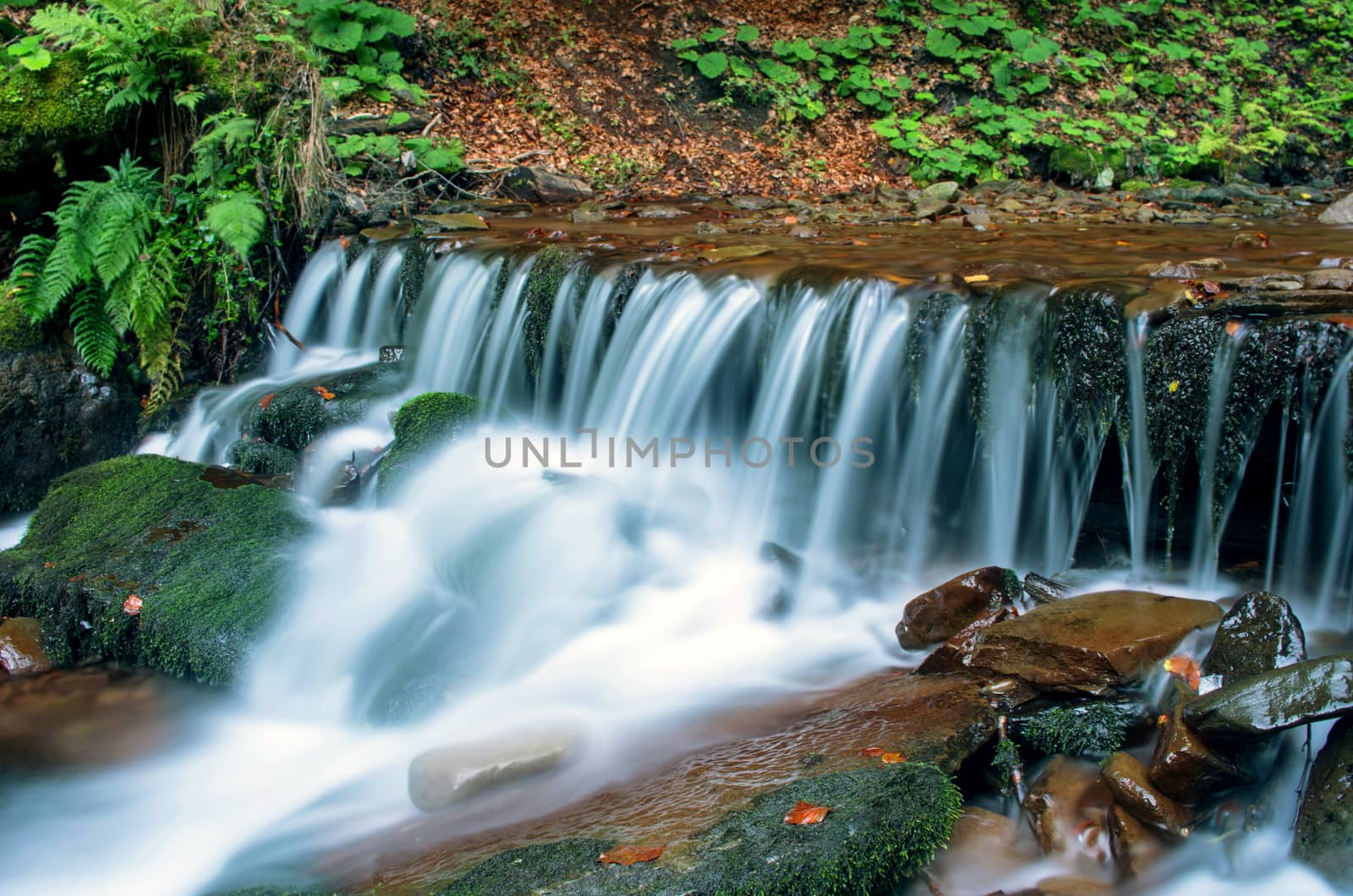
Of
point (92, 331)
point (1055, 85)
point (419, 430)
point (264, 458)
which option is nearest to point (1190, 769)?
point (419, 430)

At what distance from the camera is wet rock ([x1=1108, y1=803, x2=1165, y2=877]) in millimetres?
2742

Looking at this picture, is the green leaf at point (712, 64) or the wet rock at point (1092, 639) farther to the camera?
the green leaf at point (712, 64)

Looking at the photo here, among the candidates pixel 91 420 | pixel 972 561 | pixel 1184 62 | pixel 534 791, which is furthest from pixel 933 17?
pixel 534 791

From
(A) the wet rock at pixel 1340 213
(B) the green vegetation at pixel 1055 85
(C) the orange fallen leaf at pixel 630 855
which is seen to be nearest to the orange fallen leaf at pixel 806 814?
(C) the orange fallen leaf at pixel 630 855

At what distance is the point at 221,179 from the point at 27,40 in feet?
4.86

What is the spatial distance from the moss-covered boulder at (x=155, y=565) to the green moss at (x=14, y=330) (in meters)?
1.55

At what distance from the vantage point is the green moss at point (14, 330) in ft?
20.0

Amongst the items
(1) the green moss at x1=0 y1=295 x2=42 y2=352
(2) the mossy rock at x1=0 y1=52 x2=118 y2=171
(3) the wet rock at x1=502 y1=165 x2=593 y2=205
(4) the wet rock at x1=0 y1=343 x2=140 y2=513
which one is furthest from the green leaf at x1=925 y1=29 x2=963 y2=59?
(1) the green moss at x1=0 y1=295 x2=42 y2=352

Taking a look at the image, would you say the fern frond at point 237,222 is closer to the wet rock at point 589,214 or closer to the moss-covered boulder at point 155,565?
the moss-covered boulder at point 155,565

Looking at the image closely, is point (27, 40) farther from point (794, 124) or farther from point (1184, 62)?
point (1184, 62)

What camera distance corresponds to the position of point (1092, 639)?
332cm

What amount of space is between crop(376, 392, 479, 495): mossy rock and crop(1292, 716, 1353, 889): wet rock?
13.6 ft

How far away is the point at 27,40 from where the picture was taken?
6445mm

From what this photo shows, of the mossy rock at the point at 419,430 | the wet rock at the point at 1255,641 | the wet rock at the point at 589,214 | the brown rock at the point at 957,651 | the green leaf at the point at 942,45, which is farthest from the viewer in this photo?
the green leaf at the point at 942,45
